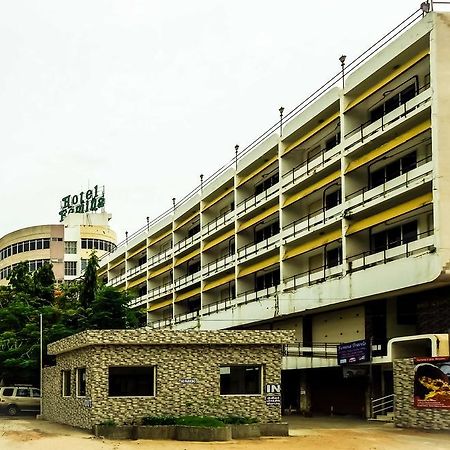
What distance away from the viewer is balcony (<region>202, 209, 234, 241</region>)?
69.8m

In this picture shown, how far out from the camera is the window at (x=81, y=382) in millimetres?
37031

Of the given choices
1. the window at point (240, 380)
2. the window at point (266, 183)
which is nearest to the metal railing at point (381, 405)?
the window at point (240, 380)

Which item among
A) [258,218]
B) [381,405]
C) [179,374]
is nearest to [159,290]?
[258,218]

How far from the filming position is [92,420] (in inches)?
1351

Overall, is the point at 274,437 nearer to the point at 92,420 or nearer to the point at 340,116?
the point at 92,420

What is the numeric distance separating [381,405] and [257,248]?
20881 mm

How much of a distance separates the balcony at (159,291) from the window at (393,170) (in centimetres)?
3832

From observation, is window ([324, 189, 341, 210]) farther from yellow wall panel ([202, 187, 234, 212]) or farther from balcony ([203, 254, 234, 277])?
yellow wall panel ([202, 187, 234, 212])

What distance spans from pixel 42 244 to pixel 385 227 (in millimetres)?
76608

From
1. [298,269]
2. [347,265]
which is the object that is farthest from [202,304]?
[347,265]

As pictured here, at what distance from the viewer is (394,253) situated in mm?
44938

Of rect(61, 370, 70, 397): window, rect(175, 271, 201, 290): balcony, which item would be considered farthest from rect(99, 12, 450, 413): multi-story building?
rect(61, 370, 70, 397): window

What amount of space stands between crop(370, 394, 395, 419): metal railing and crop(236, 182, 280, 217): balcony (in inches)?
766

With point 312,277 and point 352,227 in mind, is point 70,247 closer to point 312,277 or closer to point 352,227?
point 312,277
